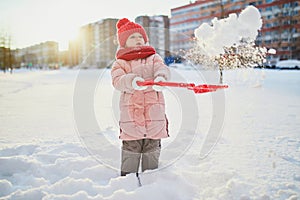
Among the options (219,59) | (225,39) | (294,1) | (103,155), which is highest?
(294,1)

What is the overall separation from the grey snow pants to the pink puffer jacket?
128mm

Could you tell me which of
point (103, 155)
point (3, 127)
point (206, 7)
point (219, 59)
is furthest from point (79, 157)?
point (206, 7)

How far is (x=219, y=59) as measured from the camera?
6512 millimetres

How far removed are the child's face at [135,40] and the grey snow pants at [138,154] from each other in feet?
3.02

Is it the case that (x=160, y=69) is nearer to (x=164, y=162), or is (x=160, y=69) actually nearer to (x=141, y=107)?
(x=141, y=107)

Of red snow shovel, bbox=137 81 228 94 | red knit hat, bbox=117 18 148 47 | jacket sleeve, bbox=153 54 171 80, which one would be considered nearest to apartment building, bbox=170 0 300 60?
red knit hat, bbox=117 18 148 47

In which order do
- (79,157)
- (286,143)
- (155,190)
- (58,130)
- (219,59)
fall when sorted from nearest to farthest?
(155,190) → (79,157) → (286,143) → (58,130) → (219,59)

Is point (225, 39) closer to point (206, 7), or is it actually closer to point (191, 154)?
point (191, 154)

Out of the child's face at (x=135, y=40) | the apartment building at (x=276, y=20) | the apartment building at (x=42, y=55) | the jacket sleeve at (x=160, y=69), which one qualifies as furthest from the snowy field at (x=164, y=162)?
the apartment building at (x=42, y=55)

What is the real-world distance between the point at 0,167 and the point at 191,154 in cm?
216

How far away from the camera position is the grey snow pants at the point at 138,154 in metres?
2.49

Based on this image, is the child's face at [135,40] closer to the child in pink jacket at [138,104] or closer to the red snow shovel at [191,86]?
the child in pink jacket at [138,104]

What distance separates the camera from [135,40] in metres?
2.54

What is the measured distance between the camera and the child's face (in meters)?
2.54
